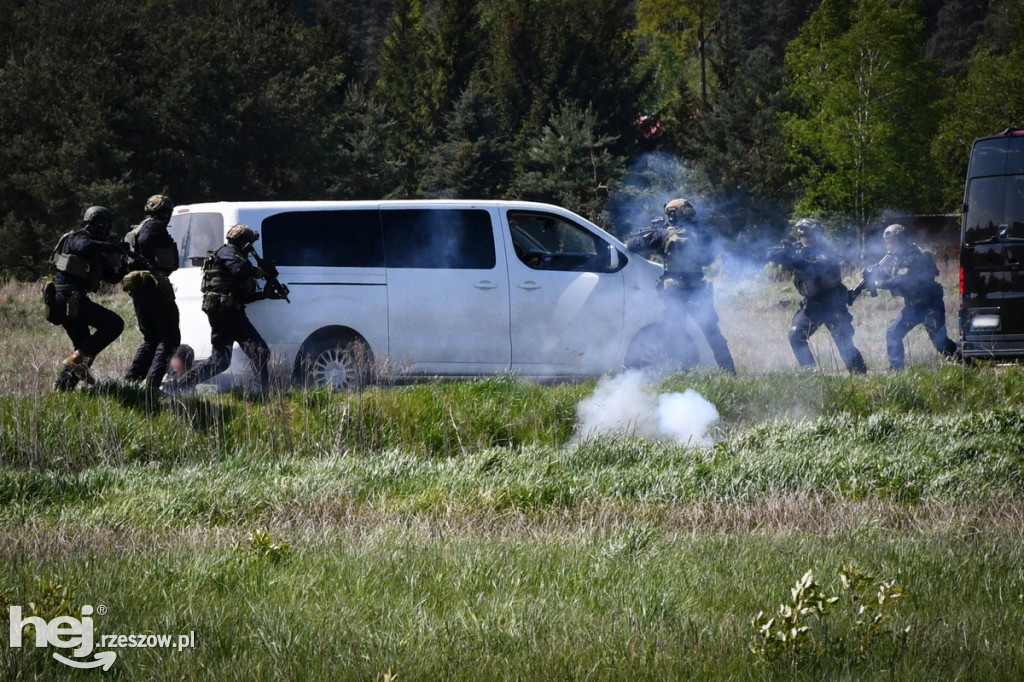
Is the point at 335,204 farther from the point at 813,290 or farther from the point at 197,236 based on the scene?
the point at 813,290

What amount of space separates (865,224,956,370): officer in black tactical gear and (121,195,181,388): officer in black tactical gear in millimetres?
6936

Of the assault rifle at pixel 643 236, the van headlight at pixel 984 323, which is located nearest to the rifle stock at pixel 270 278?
the assault rifle at pixel 643 236

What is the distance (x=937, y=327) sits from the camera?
12.0 metres

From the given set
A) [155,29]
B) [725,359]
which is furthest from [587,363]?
[155,29]

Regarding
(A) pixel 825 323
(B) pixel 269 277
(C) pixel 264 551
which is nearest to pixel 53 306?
(B) pixel 269 277

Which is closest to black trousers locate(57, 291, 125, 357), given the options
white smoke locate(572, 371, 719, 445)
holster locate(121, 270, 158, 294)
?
holster locate(121, 270, 158, 294)

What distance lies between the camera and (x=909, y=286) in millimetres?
11750

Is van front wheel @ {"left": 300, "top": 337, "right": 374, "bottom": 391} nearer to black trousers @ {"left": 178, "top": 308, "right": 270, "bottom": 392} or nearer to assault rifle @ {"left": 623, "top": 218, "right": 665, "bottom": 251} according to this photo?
black trousers @ {"left": 178, "top": 308, "right": 270, "bottom": 392}

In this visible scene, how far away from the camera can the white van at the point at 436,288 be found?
34.0ft

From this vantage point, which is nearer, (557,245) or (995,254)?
(557,245)

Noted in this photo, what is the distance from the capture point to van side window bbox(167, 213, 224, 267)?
10367 mm

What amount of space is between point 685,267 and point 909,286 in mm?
2576

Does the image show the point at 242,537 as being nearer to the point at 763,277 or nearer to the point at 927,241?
the point at 763,277

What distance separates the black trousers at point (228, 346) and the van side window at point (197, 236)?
0.93 metres
